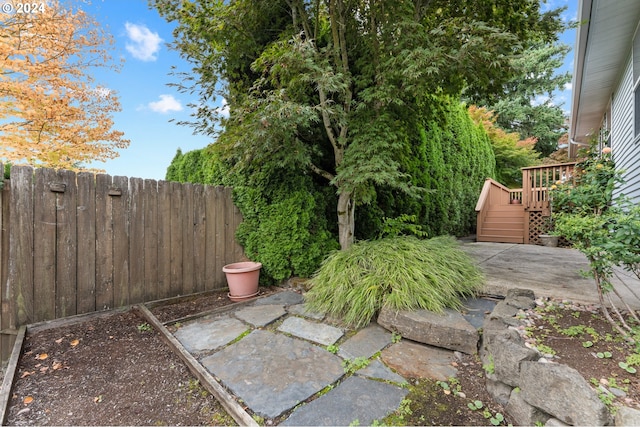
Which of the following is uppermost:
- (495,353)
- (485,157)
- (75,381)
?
(485,157)

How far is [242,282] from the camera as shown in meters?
3.39

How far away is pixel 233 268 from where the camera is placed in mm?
3654

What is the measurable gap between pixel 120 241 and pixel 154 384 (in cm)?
182

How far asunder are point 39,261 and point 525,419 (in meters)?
3.77

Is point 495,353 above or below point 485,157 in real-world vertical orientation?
below

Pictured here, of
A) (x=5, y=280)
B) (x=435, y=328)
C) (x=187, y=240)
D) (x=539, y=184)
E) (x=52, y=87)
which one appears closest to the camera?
(x=435, y=328)

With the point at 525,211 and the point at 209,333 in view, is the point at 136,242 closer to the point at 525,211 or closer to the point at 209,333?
the point at 209,333

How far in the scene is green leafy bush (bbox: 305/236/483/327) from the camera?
246cm

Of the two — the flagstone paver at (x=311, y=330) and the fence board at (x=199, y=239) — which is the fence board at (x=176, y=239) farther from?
the flagstone paver at (x=311, y=330)

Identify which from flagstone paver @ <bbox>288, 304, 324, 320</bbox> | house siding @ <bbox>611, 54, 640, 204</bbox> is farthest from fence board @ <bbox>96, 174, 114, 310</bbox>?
house siding @ <bbox>611, 54, 640, 204</bbox>

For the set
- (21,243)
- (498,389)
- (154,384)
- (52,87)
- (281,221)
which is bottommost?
(154,384)

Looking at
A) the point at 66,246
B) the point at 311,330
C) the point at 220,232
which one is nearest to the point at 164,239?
the point at 220,232

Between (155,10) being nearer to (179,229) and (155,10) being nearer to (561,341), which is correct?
(179,229)

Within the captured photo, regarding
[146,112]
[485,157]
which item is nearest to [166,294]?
[146,112]
